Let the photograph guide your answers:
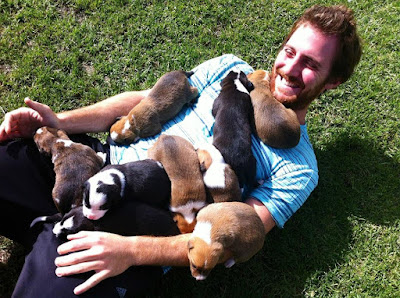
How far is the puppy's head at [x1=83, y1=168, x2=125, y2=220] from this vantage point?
313 cm

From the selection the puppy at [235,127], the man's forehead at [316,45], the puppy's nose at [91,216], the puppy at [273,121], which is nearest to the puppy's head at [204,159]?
the puppy at [235,127]

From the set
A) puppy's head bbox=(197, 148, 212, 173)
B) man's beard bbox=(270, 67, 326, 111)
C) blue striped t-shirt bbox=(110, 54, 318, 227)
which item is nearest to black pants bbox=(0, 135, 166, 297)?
blue striped t-shirt bbox=(110, 54, 318, 227)

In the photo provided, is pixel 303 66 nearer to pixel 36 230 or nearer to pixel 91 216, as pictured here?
pixel 91 216

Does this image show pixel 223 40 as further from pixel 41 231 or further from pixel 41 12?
pixel 41 231

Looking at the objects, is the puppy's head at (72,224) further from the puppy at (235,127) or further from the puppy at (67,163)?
the puppy at (235,127)

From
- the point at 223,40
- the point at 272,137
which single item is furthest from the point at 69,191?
the point at 223,40

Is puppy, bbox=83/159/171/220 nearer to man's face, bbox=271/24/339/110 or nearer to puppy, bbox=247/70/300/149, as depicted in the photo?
puppy, bbox=247/70/300/149

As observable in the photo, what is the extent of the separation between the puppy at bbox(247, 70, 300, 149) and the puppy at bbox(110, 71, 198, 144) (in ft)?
2.59

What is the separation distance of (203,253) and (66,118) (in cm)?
199

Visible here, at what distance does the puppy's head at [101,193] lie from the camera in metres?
3.13

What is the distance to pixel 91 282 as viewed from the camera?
2.89m

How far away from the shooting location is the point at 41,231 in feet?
10.5

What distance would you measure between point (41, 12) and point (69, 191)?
353cm

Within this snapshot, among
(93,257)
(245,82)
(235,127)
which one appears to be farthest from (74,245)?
(245,82)
